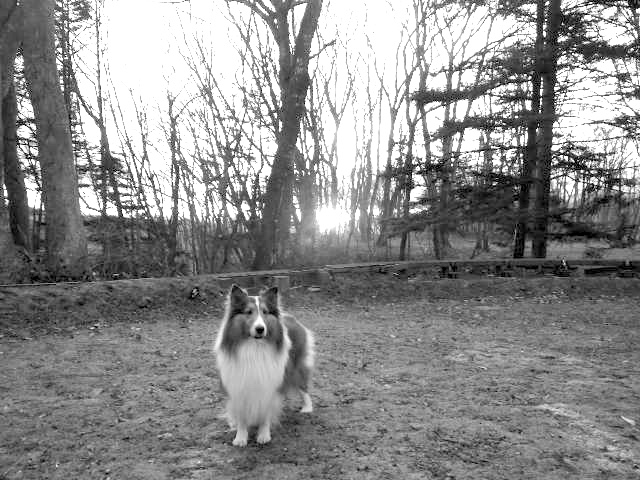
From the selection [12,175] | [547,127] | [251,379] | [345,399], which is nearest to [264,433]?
[251,379]

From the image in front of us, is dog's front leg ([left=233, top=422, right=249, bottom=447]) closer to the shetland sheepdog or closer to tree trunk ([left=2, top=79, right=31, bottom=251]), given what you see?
the shetland sheepdog

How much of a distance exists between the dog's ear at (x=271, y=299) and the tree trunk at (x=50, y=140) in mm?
6632

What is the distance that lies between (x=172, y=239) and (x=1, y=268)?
262 inches

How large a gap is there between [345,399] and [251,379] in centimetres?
144

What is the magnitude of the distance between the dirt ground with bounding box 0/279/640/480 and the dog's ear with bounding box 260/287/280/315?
1.05 meters

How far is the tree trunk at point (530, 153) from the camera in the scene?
13.9m

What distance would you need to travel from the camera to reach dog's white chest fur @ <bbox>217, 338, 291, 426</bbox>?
13.4 ft

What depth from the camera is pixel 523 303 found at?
1110 cm

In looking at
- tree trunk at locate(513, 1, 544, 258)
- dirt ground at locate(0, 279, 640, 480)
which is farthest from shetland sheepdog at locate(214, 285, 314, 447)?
tree trunk at locate(513, 1, 544, 258)

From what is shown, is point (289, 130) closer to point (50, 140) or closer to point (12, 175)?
point (50, 140)

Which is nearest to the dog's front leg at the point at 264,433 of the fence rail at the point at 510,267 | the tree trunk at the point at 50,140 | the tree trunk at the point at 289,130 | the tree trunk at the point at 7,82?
the tree trunk at the point at 7,82

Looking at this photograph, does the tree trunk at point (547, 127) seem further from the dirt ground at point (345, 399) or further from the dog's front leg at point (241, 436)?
the dog's front leg at point (241, 436)

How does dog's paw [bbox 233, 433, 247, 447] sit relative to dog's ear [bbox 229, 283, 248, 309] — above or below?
below

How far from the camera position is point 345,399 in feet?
17.1
